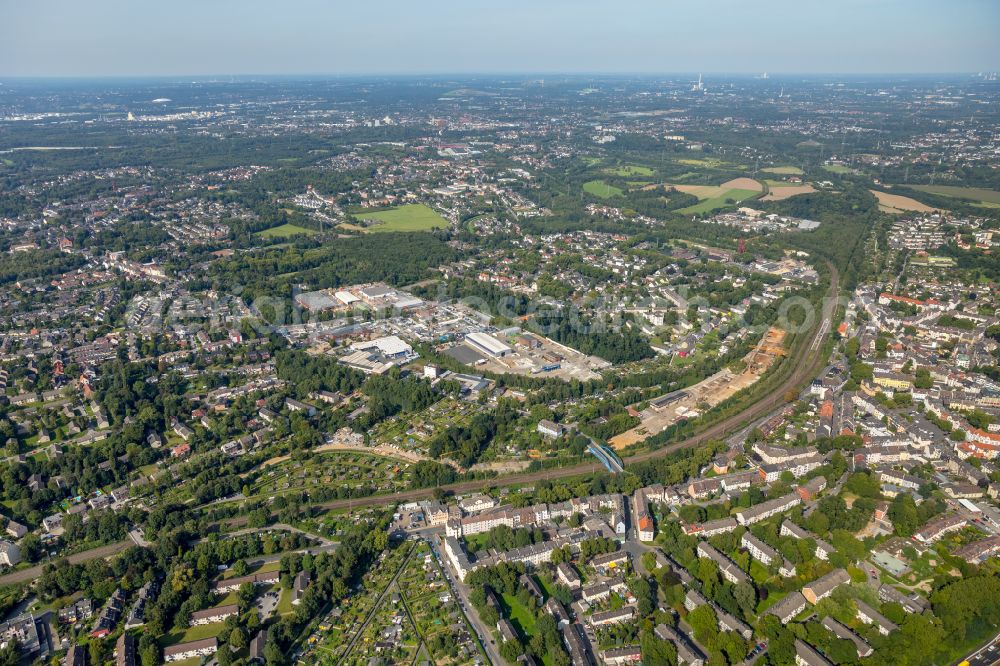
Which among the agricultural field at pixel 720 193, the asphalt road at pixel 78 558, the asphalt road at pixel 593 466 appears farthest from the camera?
the agricultural field at pixel 720 193

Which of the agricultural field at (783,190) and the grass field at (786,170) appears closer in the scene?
the agricultural field at (783,190)

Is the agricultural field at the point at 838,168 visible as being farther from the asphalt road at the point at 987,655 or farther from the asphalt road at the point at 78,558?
the asphalt road at the point at 78,558

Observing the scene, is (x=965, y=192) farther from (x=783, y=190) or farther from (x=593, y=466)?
(x=593, y=466)

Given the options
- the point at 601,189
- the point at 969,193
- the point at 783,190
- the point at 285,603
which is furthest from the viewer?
the point at 601,189

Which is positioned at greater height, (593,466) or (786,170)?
(786,170)

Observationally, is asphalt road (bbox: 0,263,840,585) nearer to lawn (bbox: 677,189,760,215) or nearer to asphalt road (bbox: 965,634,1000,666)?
asphalt road (bbox: 965,634,1000,666)

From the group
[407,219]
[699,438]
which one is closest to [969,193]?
[407,219]

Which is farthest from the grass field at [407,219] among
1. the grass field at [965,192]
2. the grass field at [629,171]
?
the grass field at [965,192]
